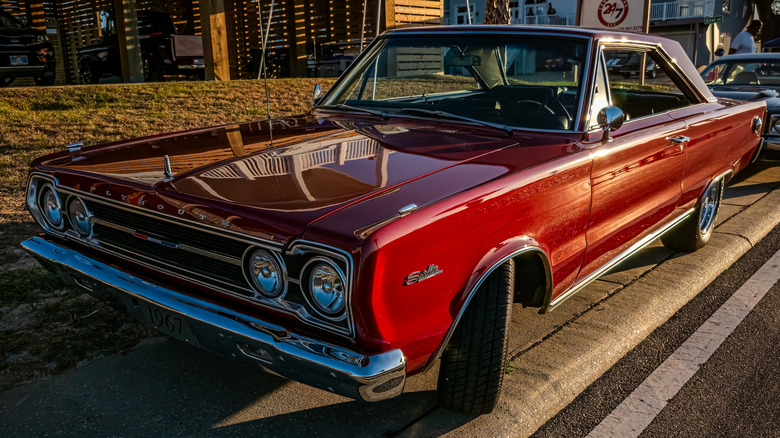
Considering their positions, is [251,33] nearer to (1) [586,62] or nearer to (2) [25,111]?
(2) [25,111]

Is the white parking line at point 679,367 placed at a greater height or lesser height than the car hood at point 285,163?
lesser

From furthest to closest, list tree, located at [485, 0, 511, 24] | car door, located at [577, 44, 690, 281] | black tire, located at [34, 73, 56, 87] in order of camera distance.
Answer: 1. tree, located at [485, 0, 511, 24]
2. black tire, located at [34, 73, 56, 87]
3. car door, located at [577, 44, 690, 281]

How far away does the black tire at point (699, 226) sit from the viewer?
443 cm

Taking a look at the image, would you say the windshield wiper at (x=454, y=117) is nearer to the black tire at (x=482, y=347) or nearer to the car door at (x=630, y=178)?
the car door at (x=630, y=178)

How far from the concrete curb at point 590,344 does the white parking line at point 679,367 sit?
199 mm

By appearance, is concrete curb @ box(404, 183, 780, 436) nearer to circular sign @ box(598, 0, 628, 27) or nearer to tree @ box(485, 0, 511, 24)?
circular sign @ box(598, 0, 628, 27)

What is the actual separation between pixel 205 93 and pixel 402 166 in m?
7.35

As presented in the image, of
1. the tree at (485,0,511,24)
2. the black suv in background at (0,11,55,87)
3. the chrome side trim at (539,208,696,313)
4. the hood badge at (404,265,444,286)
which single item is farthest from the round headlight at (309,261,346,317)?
the tree at (485,0,511,24)

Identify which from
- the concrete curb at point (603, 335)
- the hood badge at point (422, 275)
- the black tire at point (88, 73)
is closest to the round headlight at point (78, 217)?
the hood badge at point (422, 275)

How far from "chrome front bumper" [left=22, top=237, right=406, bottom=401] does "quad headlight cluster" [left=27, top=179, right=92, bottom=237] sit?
26 cm

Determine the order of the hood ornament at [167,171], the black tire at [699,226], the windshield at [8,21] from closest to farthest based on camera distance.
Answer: the hood ornament at [167,171]
the black tire at [699,226]
the windshield at [8,21]

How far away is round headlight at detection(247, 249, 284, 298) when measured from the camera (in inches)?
86.4

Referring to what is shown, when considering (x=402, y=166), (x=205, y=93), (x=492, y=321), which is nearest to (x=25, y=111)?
(x=205, y=93)

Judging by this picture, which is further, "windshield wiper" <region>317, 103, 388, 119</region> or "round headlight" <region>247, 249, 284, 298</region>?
"windshield wiper" <region>317, 103, 388, 119</region>
